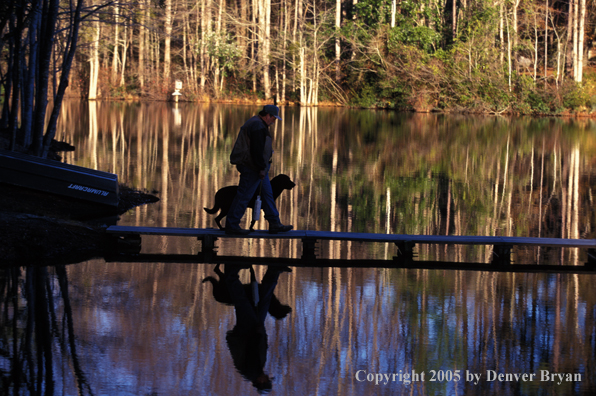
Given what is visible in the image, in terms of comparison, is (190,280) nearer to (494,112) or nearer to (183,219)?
(183,219)

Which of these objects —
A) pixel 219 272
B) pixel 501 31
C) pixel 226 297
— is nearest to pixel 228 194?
pixel 219 272

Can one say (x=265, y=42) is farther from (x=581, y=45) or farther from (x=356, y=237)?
(x=356, y=237)

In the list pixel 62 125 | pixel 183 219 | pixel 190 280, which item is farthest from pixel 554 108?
pixel 190 280

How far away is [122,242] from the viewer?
9594 mm

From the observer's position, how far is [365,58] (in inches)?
2115

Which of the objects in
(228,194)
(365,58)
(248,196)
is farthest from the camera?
(365,58)

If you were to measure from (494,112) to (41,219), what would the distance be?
42.2 metres

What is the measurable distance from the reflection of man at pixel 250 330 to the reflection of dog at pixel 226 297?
5cm

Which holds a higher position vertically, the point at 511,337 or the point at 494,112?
the point at 494,112

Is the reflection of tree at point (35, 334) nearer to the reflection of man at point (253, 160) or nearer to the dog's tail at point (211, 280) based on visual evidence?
the dog's tail at point (211, 280)

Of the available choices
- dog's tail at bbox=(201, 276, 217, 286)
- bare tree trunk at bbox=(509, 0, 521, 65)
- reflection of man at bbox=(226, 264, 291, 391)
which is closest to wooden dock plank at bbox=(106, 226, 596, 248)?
reflection of man at bbox=(226, 264, 291, 391)

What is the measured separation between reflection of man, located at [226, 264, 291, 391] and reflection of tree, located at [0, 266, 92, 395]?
1.22 metres

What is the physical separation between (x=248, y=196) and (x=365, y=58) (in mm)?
45997

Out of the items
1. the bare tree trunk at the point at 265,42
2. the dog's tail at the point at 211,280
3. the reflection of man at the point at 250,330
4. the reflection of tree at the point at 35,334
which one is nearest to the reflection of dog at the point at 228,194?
the reflection of man at the point at 250,330
